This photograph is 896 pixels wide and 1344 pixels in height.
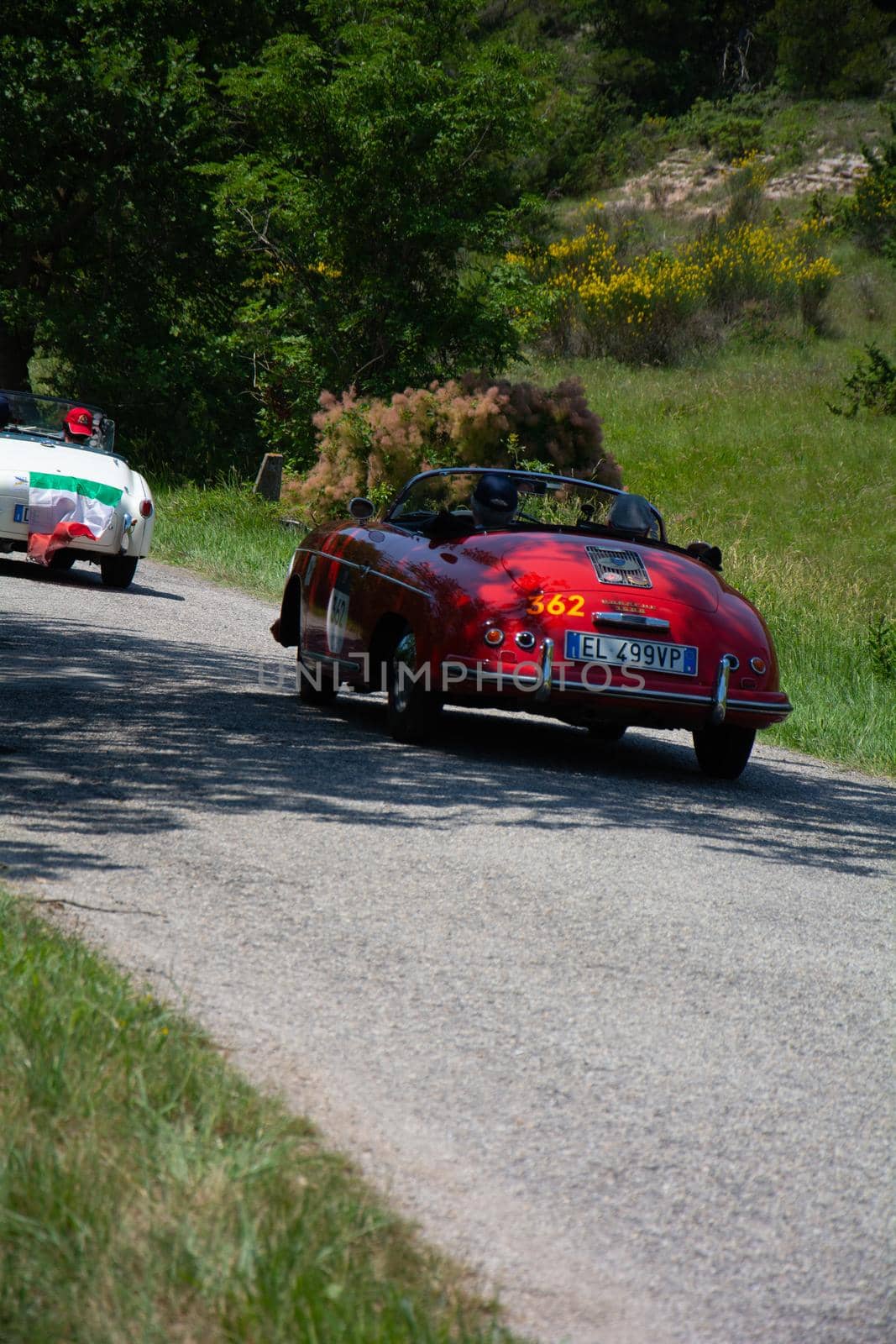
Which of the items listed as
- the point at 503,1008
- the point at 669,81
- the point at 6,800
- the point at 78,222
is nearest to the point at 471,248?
the point at 78,222

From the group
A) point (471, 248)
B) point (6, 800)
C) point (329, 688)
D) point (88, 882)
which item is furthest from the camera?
point (471, 248)

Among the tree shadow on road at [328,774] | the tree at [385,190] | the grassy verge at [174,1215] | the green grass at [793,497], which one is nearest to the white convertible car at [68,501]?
the tree shadow on road at [328,774]

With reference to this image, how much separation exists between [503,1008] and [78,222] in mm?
28874

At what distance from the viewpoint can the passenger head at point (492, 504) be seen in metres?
8.58

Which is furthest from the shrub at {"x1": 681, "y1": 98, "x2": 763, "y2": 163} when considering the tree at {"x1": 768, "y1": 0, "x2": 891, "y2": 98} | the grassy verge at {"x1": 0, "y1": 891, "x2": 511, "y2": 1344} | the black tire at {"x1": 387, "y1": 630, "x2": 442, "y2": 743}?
the grassy verge at {"x1": 0, "y1": 891, "x2": 511, "y2": 1344}

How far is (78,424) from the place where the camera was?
15.7 metres

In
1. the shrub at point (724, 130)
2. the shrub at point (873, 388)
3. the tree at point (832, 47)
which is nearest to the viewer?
the shrub at point (873, 388)

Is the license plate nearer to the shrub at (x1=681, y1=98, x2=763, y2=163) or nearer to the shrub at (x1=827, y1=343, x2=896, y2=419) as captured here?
the shrub at (x1=827, y1=343, x2=896, y2=419)

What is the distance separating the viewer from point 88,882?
4.80 m

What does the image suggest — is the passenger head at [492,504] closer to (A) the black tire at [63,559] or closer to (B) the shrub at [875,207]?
(A) the black tire at [63,559]

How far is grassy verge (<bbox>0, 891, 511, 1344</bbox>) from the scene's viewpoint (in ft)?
7.47

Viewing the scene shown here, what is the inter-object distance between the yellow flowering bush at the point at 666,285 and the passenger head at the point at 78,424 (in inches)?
700

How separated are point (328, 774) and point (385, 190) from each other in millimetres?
19137

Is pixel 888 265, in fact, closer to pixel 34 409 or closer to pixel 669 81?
pixel 669 81
